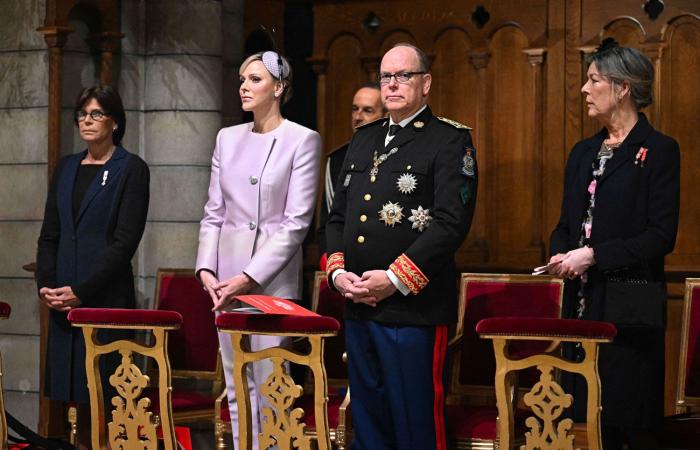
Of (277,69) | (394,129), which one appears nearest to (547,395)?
(394,129)

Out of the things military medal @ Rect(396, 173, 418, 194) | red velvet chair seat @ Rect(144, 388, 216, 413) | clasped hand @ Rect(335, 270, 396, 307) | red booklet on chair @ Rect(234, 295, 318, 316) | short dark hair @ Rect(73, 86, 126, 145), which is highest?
short dark hair @ Rect(73, 86, 126, 145)

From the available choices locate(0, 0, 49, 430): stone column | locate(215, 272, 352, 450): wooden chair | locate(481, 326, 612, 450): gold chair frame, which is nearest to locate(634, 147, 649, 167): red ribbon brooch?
locate(481, 326, 612, 450): gold chair frame

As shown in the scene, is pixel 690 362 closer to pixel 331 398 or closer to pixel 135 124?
pixel 331 398

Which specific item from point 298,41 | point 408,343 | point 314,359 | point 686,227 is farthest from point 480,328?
point 298,41

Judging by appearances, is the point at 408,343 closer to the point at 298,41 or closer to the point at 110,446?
the point at 110,446

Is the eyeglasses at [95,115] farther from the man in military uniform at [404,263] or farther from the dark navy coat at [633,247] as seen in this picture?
the dark navy coat at [633,247]

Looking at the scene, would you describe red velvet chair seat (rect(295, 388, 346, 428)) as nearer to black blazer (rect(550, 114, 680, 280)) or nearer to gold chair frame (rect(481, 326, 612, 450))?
gold chair frame (rect(481, 326, 612, 450))

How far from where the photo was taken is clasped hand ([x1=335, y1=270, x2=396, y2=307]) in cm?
422

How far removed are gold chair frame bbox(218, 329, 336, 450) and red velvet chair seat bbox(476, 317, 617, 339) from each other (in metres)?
0.54

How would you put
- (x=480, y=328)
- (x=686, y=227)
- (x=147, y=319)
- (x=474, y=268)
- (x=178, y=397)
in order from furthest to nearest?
(x=474, y=268)
(x=686, y=227)
(x=178, y=397)
(x=147, y=319)
(x=480, y=328)

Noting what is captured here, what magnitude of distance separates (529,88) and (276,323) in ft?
7.97

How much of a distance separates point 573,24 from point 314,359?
2.59 metres

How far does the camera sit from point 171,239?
21.4 feet

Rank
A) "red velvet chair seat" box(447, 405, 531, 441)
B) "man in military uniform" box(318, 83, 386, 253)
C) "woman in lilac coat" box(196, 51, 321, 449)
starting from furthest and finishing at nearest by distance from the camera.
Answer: "man in military uniform" box(318, 83, 386, 253) < "woman in lilac coat" box(196, 51, 321, 449) < "red velvet chair seat" box(447, 405, 531, 441)
